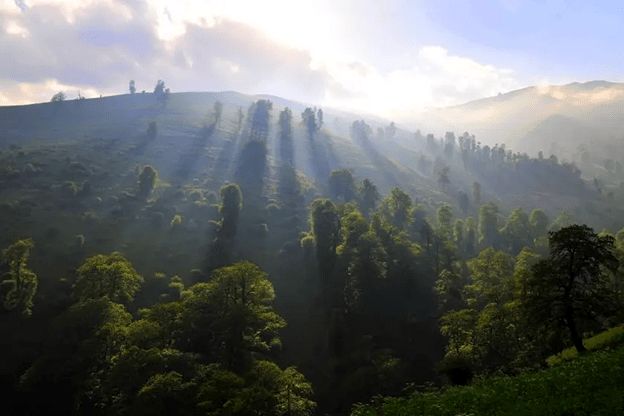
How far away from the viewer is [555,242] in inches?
1973

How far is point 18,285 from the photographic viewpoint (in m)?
92.1

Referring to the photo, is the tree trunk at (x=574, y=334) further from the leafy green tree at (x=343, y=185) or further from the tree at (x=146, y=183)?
the tree at (x=146, y=183)

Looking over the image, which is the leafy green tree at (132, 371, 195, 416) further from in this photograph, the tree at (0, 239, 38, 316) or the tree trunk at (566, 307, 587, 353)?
the tree at (0, 239, 38, 316)

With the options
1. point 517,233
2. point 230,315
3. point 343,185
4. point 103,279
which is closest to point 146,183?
point 343,185

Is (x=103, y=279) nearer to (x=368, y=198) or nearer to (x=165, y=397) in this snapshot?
(x=165, y=397)

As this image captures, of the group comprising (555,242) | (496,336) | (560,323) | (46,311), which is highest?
(555,242)

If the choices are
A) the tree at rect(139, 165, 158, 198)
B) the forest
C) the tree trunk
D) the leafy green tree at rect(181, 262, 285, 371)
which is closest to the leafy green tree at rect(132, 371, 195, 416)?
the forest

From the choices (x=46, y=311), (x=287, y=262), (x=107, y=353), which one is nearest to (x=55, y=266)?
(x=46, y=311)

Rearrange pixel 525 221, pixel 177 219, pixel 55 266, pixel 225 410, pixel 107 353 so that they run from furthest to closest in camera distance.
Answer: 1. pixel 525 221
2. pixel 177 219
3. pixel 55 266
4. pixel 107 353
5. pixel 225 410

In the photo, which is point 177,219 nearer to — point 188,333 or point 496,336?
point 188,333

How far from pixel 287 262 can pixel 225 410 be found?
84.4m

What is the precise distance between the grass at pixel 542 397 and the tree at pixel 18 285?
3373 inches

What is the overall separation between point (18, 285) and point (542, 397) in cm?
→ 9786

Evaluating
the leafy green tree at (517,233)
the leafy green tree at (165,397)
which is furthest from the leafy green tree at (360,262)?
the leafy green tree at (517,233)
